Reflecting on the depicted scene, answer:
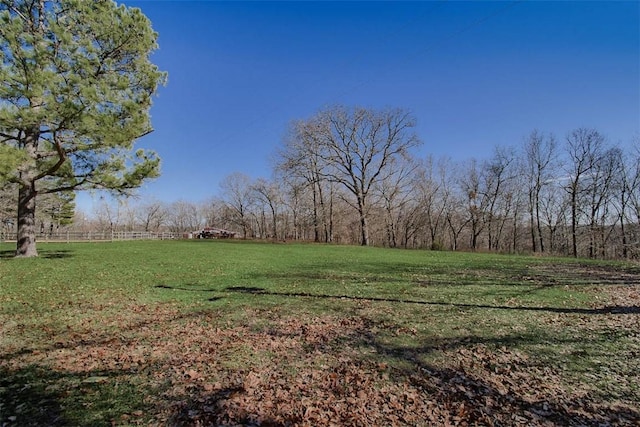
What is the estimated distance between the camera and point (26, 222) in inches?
517

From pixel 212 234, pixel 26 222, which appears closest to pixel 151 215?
pixel 212 234

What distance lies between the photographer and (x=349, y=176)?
109 feet

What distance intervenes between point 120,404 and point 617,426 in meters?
5.03

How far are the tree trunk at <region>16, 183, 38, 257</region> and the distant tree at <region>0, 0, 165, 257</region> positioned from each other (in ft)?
0.11

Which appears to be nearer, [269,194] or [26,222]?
[26,222]

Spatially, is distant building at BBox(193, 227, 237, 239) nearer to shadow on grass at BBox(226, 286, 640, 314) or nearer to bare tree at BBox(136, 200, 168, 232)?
bare tree at BBox(136, 200, 168, 232)

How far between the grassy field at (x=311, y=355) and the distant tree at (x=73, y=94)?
17.6ft

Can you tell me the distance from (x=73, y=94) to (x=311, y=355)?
39.1ft

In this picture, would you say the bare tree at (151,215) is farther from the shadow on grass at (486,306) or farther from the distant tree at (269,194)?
the shadow on grass at (486,306)

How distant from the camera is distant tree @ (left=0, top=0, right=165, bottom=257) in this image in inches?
404

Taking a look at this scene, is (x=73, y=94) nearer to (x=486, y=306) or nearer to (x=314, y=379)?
(x=314, y=379)

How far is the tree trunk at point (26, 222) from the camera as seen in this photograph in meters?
12.9

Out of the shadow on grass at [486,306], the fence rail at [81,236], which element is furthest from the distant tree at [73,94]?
the fence rail at [81,236]

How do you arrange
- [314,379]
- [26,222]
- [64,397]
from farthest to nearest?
[26,222] → [314,379] → [64,397]
